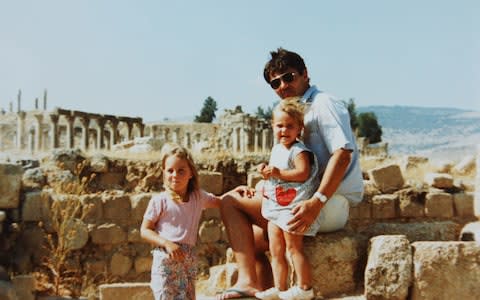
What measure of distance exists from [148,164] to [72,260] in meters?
2.80

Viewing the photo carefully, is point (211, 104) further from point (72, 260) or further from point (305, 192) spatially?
point (305, 192)

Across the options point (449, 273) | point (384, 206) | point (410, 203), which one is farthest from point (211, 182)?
point (449, 273)

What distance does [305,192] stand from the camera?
4.52 metres

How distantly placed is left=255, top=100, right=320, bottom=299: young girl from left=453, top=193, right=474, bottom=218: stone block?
801cm

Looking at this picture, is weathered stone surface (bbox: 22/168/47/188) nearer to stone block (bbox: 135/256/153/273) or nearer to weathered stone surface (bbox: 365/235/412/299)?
stone block (bbox: 135/256/153/273)

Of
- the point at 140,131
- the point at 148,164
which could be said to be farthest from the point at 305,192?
the point at 140,131

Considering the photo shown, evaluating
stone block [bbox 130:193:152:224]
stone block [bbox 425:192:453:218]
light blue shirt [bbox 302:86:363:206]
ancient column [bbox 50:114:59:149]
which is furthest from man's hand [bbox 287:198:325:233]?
ancient column [bbox 50:114:59:149]

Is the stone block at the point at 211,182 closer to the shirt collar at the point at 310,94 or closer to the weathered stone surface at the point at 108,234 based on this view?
the weathered stone surface at the point at 108,234

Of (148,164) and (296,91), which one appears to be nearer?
(296,91)

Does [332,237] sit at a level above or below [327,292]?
above

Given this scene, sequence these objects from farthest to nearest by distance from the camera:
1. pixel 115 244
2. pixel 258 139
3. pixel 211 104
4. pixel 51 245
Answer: pixel 211 104, pixel 258 139, pixel 115 244, pixel 51 245

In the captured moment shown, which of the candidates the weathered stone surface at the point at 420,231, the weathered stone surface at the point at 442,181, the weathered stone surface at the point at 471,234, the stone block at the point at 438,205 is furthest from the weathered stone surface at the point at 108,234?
the weathered stone surface at the point at 471,234

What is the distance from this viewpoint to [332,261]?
474 centimetres

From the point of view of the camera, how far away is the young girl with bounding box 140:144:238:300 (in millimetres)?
4723
